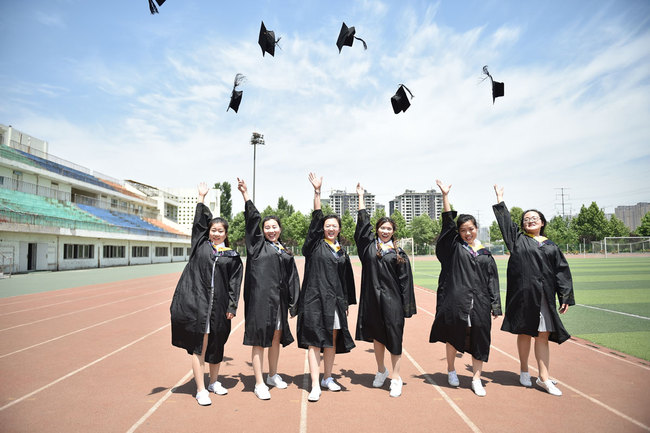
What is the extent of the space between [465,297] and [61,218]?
28.4 meters

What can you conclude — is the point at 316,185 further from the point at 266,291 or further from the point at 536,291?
the point at 536,291

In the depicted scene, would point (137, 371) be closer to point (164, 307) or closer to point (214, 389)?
point (214, 389)

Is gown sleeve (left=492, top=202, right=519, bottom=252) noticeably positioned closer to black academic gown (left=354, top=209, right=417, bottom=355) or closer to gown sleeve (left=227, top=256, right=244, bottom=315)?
black academic gown (left=354, top=209, right=417, bottom=355)

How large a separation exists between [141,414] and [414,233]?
67.0 metres

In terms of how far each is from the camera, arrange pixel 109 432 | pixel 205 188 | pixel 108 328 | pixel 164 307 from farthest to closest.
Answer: pixel 164 307 → pixel 108 328 → pixel 205 188 → pixel 109 432

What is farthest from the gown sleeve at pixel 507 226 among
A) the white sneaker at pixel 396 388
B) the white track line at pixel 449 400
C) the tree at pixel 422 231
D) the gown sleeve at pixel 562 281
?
the tree at pixel 422 231

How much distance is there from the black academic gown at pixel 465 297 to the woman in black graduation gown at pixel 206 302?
2.35 m

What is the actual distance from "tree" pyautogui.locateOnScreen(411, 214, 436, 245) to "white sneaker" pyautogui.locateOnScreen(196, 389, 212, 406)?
66115 millimetres

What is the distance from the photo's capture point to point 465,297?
415 centimetres

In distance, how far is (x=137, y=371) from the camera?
4.92 meters

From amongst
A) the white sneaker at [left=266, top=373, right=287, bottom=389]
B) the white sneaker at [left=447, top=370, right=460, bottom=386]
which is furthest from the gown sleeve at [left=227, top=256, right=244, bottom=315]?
the white sneaker at [left=447, top=370, right=460, bottom=386]

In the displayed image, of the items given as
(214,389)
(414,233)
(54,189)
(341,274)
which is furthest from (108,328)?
(414,233)

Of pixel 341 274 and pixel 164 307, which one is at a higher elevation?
pixel 341 274

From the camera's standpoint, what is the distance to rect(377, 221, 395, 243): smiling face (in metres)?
4.41
